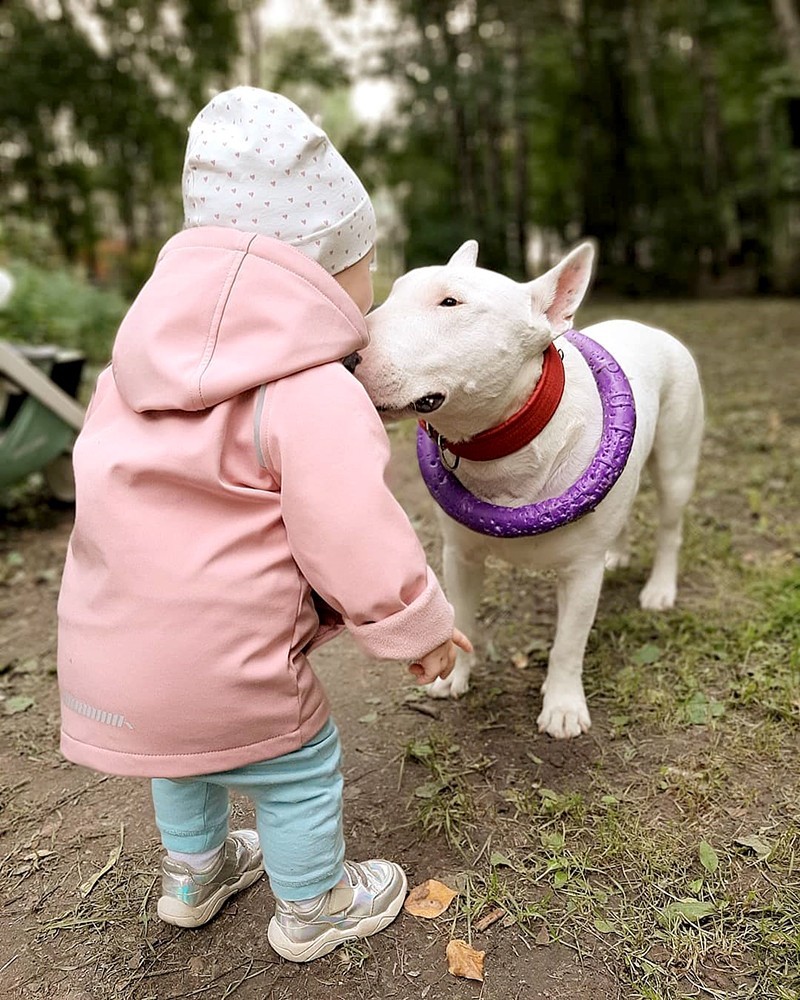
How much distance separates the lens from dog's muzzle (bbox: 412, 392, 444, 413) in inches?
86.3

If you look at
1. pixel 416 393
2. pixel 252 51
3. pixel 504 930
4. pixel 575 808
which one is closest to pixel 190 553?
pixel 416 393

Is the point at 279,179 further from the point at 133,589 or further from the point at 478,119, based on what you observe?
the point at 478,119

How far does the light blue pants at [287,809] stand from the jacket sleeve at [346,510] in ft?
1.20

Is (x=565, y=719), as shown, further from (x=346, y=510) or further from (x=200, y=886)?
(x=346, y=510)

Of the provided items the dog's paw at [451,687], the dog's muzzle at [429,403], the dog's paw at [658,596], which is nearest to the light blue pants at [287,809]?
the dog's muzzle at [429,403]

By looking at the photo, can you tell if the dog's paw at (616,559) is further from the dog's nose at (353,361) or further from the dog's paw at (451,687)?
the dog's nose at (353,361)

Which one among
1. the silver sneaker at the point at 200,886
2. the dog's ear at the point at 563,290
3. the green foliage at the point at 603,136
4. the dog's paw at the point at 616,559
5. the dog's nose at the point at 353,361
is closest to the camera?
the dog's nose at the point at 353,361

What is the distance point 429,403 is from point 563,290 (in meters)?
0.55

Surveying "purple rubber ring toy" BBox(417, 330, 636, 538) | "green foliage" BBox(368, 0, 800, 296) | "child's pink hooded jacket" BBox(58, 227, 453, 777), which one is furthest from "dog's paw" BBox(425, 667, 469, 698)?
"green foliage" BBox(368, 0, 800, 296)

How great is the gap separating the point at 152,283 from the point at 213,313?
176 mm

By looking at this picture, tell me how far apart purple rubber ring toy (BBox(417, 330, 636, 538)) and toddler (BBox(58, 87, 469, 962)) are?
77 cm

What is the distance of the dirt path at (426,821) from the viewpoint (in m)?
2.14

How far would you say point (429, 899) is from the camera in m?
2.35

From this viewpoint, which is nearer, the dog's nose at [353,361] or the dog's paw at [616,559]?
the dog's nose at [353,361]
